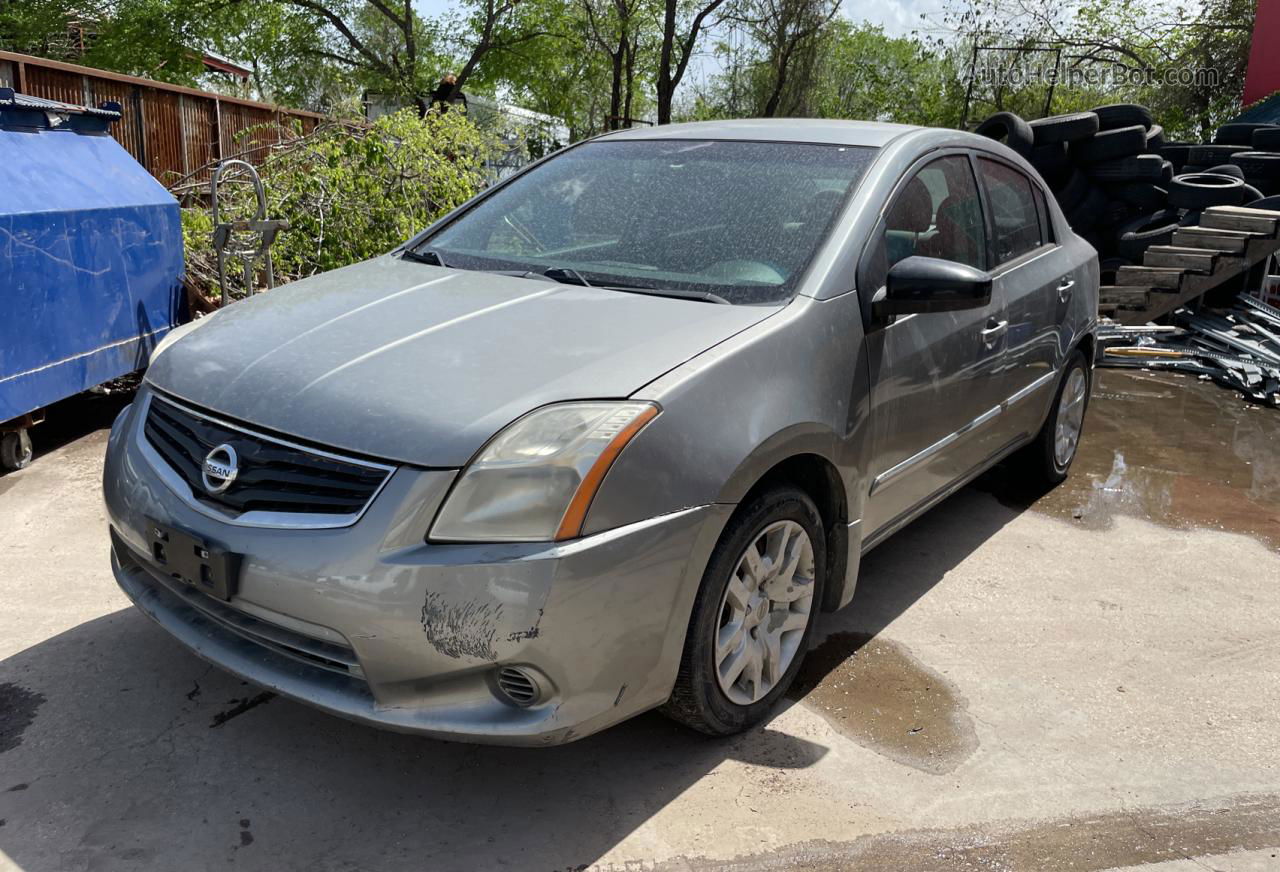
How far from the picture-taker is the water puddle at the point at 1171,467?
4.97 m

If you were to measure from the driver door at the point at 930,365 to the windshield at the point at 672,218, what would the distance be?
26cm

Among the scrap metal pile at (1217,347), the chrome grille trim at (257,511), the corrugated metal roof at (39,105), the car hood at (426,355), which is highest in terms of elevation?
the corrugated metal roof at (39,105)

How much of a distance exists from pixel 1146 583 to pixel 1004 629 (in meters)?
0.82

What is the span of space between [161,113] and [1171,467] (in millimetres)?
10017

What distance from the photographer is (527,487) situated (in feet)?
7.61

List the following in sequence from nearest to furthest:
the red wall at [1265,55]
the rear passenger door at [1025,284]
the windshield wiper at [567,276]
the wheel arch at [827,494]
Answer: the wheel arch at [827,494]
the windshield wiper at [567,276]
the rear passenger door at [1025,284]
the red wall at [1265,55]

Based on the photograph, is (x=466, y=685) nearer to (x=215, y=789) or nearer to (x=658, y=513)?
(x=658, y=513)

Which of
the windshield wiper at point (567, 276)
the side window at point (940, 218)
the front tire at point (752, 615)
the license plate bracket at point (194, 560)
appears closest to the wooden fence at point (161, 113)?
the windshield wiper at point (567, 276)

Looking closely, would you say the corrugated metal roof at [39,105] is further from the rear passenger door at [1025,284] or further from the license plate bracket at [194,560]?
the rear passenger door at [1025,284]

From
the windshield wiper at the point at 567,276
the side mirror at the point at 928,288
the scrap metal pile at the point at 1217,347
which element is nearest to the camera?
the side mirror at the point at 928,288

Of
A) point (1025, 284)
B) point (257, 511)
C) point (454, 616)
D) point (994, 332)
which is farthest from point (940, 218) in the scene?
point (257, 511)

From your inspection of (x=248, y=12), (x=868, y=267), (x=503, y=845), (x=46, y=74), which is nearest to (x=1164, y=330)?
(x=868, y=267)

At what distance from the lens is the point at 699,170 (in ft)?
11.9

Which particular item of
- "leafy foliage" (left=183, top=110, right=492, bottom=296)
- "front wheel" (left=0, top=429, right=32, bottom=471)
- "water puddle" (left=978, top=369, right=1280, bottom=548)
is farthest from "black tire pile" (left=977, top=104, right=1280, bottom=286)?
"front wheel" (left=0, top=429, right=32, bottom=471)
